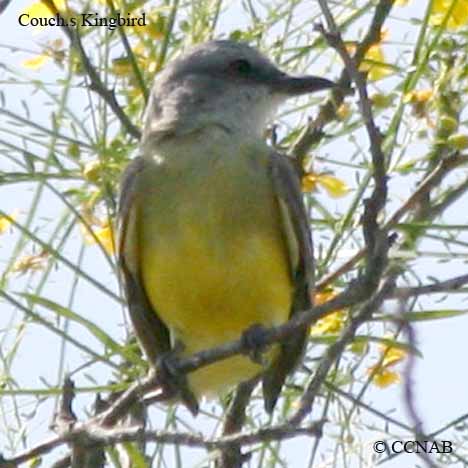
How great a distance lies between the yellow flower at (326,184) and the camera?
434 cm

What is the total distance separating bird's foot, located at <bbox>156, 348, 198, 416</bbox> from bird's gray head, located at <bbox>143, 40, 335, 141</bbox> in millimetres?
806

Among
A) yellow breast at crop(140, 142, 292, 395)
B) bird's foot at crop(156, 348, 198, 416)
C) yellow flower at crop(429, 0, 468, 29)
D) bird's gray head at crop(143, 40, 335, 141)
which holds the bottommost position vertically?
bird's foot at crop(156, 348, 198, 416)

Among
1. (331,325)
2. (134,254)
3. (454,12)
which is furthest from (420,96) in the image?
(134,254)

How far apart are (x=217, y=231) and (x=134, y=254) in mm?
370

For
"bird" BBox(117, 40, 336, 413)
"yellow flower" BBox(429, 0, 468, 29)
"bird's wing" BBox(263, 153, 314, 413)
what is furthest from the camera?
"bird" BBox(117, 40, 336, 413)

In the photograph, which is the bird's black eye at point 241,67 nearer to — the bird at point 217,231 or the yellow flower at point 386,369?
the bird at point 217,231

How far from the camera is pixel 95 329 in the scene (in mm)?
3787

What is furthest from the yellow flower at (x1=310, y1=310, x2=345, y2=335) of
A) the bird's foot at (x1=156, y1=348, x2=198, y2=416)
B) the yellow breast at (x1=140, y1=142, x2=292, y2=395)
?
the bird's foot at (x1=156, y1=348, x2=198, y2=416)

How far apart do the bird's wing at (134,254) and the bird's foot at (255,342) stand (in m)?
0.48

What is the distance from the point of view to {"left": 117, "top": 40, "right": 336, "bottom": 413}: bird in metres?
4.48

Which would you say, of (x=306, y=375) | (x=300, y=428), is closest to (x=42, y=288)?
(x=306, y=375)

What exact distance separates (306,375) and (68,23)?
1.39 meters

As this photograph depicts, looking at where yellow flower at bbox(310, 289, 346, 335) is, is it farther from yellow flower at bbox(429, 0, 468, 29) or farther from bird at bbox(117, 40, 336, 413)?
yellow flower at bbox(429, 0, 468, 29)

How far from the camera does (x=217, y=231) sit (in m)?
4.51
